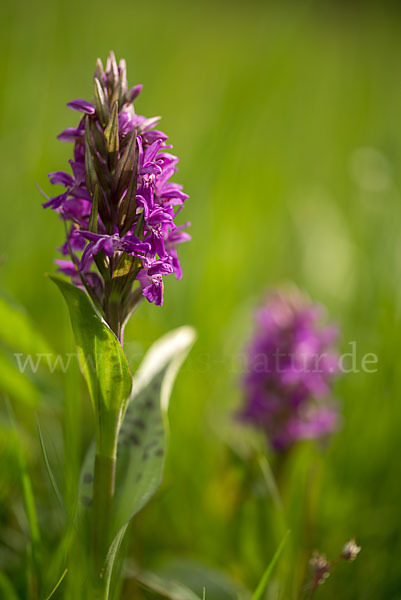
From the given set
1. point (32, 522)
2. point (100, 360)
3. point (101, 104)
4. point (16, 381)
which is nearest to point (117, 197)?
point (101, 104)

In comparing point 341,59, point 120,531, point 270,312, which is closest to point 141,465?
point 120,531

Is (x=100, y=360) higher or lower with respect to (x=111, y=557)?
higher

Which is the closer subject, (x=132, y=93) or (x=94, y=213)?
(x=94, y=213)

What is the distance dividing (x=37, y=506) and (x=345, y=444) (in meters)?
1.04

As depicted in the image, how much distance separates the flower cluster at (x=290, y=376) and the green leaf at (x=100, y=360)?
91 centimetres

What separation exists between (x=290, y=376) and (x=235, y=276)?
119 centimetres

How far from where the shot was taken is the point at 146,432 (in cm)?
114

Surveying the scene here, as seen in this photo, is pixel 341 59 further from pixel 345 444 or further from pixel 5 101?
pixel 345 444

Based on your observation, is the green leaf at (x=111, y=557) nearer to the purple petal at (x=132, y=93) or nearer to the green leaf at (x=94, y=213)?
the green leaf at (x=94, y=213)

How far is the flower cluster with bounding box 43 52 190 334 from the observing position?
2.94 ft

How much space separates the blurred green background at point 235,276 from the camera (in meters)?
1.48

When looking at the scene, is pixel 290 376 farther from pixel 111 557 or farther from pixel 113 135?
pixel 113 135

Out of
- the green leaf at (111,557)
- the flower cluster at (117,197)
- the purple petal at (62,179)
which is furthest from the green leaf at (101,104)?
the green leaf at (111,557)

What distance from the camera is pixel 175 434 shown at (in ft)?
5.77
